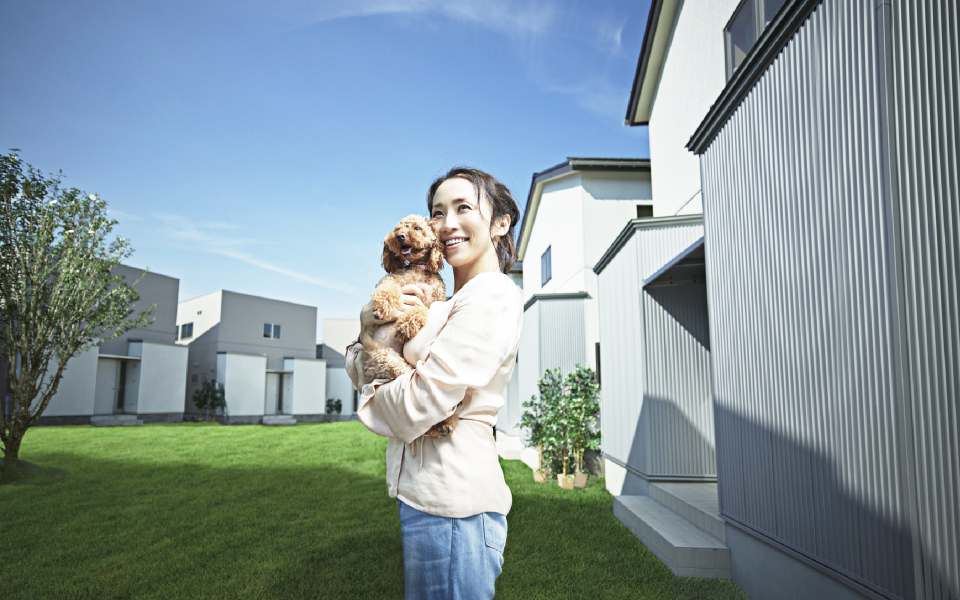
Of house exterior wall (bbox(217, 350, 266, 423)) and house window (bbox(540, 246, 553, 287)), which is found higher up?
house window (bbox(540, 246, 553, 287))

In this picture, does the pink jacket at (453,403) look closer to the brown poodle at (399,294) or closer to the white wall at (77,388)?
the brown poodle at (399,294)

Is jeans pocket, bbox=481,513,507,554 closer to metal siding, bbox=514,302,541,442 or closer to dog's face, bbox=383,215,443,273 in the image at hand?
dog's face, bbox=383,215,443,273

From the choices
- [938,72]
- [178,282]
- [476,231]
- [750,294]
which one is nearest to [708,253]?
[750,294]

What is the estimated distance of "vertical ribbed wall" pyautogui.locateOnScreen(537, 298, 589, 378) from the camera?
34.5 ft

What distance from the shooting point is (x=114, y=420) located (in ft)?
67.3

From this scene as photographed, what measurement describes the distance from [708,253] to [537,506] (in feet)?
14.4

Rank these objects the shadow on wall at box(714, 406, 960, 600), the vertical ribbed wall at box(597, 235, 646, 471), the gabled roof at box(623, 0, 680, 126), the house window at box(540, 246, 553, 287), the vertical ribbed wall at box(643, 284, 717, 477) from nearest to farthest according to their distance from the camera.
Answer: the shadow on wall at box(714, 406, 960, 600)
the vertical ribbed wall at box(643, 284, 717, 477)
the vertical ribbed wall at box(597, 235, 646, 471)
the gabled roof at box(623, 0, 680, 126)
the house window at box(540, 246, 553, 287)

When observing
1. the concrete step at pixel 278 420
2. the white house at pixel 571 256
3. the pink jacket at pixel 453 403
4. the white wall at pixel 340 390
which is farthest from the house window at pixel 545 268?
the white wall at pixel 340 390

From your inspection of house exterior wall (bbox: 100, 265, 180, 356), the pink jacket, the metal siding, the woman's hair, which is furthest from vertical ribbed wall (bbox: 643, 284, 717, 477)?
house exterior wall (bbox: 100, 265, 180, 356)

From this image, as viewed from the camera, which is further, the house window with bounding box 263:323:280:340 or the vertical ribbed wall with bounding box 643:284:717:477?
the house window with bounding box 263:323:280:340

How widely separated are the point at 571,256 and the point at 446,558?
1096cm

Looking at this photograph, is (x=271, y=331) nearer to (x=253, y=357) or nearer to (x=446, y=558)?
(x=253, y=357)

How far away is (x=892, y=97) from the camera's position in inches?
89.8

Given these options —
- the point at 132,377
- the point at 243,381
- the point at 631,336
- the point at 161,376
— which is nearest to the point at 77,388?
the point at 132,377
